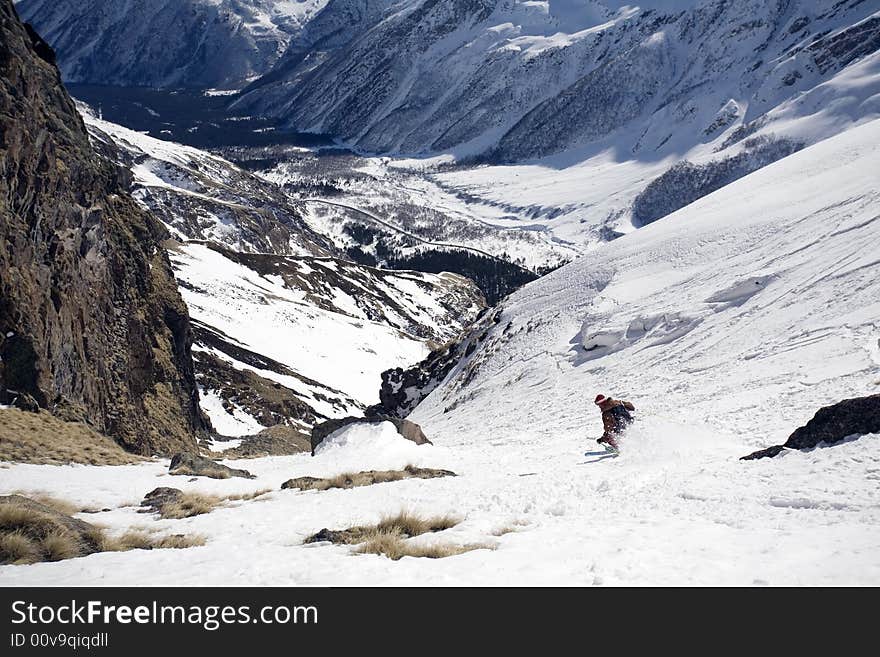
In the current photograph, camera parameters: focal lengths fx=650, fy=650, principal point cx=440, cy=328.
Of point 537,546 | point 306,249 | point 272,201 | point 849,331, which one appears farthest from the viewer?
point 272,201

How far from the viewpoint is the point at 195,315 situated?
66.4 metres

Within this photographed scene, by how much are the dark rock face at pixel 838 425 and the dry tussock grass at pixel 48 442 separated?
15.3 m

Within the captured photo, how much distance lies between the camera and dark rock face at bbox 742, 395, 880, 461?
32.9ft

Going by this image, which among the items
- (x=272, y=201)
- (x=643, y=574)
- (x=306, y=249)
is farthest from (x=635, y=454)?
(x=272, y=201)

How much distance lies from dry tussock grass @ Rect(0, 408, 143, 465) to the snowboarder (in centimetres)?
1260

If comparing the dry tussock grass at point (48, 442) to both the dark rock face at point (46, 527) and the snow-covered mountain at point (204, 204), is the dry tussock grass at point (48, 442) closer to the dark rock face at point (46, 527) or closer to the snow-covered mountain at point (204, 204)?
the dark rock face at point (46, 527)

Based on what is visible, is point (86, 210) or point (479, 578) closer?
point (479, 578)

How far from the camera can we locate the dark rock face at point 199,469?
15.9 metres

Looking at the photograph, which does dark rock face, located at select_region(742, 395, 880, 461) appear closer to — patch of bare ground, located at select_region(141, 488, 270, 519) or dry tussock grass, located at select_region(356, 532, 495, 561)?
dry tussock grass, located at select_region(356, 532, 495, 561)

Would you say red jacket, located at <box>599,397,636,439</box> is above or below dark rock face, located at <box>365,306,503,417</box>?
below

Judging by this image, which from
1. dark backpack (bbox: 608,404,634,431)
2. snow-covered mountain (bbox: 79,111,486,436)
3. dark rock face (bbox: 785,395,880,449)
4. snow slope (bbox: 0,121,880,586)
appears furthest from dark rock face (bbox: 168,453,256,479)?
snow-covered mountain (bbox: 79,111,486,436)

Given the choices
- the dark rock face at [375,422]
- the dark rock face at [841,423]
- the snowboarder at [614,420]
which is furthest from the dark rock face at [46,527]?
the dark rock face at [375,422]

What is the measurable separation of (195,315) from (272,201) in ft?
394

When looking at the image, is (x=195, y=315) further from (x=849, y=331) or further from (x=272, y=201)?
(x=272, y=201)
